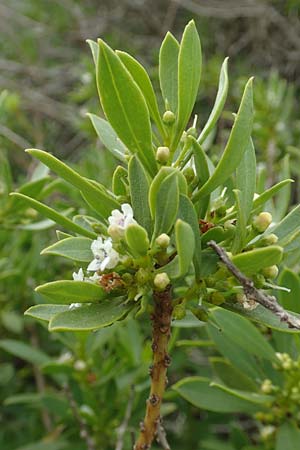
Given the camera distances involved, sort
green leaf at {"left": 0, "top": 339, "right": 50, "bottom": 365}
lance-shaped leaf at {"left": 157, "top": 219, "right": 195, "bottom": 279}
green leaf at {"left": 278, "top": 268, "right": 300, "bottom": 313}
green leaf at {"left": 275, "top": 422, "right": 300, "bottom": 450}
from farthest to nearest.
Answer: green leaf at {"left": 0, "top": 339, "right": 50, "bottom": 365} → green leaf at {"left": 275, "top": 422, "right": 300, "bottom": 450} → green leaf at {"left": 278, "top": 268, "right": 300, "bottom": 313} → lance-shaped leaf at {"left": 157, "top": 219, "right": 195, "bottom": 279}

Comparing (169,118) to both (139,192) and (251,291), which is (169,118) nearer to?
(139,192)

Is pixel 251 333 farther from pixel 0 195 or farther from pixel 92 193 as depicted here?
pixel 0 195

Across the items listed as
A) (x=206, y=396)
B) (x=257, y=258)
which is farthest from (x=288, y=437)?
(x=257, y=258)

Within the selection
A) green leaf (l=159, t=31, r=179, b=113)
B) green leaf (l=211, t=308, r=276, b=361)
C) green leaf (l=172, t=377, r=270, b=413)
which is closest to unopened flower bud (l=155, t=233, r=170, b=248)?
green leaf (l=159, t=31, r=179, b=113)

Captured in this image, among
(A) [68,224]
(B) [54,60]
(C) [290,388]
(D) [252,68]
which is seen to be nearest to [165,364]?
(A) [68,224]

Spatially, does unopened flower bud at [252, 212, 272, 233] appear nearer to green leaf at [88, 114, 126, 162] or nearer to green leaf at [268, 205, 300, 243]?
green leaf at [268, 205, 300, 243]
